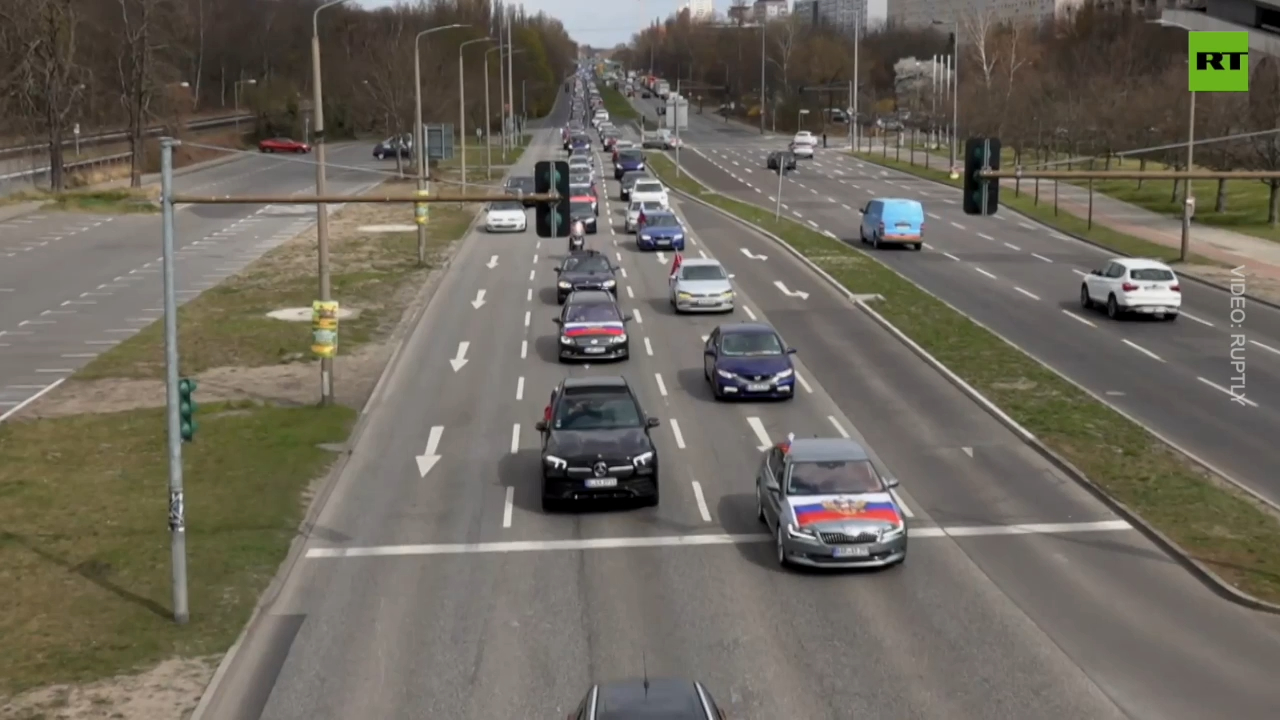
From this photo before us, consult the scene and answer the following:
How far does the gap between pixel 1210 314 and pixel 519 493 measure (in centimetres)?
2415

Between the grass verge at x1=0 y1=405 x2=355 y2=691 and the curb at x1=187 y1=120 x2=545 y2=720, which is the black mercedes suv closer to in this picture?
the curb at x1=187 y1=120 x2=545 y2=720

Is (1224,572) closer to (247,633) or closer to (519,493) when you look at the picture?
(519,493)

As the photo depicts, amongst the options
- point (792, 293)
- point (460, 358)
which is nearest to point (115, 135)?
point (792, 293)

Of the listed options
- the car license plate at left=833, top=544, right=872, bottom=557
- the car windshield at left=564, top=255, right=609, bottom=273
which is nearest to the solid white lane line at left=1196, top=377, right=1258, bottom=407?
the car license plate at left=833, top=544, right=872, bottom=557

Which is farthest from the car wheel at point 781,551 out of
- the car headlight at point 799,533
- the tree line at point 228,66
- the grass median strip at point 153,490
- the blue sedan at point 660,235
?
the blue sedan at point 660,235

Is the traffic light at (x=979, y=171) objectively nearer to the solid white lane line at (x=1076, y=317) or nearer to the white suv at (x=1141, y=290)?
the solid white lane line at (x=1076, y=317)

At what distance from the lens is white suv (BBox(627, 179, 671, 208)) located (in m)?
63.8

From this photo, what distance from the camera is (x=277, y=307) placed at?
4306cm

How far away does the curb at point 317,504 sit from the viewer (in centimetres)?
1558

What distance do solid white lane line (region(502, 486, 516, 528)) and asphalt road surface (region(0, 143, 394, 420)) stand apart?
38.0 ft

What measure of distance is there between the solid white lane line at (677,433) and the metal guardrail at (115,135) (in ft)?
219

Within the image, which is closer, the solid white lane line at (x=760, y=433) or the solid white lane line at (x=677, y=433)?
the solid white lane line at (x=760, y=433)

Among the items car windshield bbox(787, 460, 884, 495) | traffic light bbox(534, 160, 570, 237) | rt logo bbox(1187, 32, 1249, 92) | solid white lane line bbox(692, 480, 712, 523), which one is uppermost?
rt logo bbox(1187, 32, 1249, 92)

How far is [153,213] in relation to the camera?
70.8m
